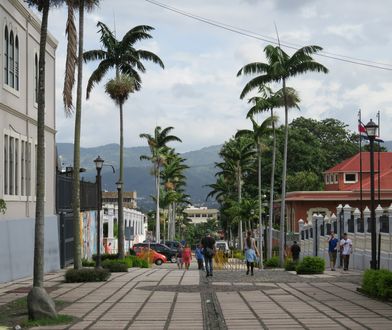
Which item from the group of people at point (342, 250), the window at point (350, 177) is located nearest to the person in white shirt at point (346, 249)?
the group of people at point (342, 250)

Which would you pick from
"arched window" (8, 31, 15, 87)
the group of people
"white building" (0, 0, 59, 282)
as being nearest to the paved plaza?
"white building" (0, 0, 59, 282)

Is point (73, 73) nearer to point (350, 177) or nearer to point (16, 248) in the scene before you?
point (16, 248)

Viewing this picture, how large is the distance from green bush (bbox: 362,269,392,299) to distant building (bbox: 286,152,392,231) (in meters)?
41.9

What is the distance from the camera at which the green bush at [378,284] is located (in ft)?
59.8

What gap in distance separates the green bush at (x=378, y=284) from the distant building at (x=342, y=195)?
4192 cm

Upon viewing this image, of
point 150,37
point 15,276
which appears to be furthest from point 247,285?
point 150,37

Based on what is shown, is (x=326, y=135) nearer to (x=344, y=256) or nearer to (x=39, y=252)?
(x=344, y=256)

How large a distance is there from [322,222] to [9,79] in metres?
22.4

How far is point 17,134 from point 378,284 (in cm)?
1433

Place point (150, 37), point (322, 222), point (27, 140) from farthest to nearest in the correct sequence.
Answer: point (322, 222), point (150, 37), point (27, 140)

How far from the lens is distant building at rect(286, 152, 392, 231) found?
65244 mm

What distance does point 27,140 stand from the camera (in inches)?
1143

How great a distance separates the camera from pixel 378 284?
734 inches

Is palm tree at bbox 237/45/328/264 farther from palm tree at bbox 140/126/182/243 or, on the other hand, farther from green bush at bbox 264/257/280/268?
palm tree at bbox 140/126/182/243
